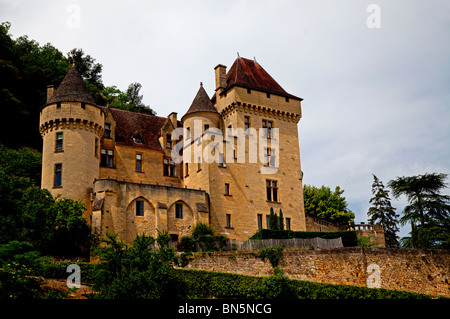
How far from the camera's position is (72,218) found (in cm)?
3472

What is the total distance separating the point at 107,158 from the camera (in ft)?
141

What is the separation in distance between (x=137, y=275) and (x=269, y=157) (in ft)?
78.7

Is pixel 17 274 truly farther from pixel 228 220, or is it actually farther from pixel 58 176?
pixel 228 220

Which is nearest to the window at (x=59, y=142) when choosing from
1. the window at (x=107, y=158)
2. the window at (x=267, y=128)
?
the window at (x=107, y=158)

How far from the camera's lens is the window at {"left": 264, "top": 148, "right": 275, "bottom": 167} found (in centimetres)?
4538

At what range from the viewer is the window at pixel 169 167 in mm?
45688

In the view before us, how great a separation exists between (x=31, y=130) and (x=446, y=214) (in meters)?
37.0

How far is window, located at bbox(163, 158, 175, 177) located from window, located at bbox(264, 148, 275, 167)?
310 inches

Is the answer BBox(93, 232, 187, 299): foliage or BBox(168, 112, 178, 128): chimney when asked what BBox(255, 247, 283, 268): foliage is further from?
BBox(168, 112, 178, 128): chimney

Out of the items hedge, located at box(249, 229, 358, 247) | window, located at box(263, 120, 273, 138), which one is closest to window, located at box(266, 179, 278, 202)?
window, located at box(263, 120, 273, 138)

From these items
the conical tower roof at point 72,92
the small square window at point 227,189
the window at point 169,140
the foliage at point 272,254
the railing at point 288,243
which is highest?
the conical tower roof at point 72,92

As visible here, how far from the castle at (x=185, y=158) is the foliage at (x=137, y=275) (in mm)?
12014

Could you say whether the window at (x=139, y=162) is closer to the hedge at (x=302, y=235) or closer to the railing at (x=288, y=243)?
the hedge at (x=302, y=235)
